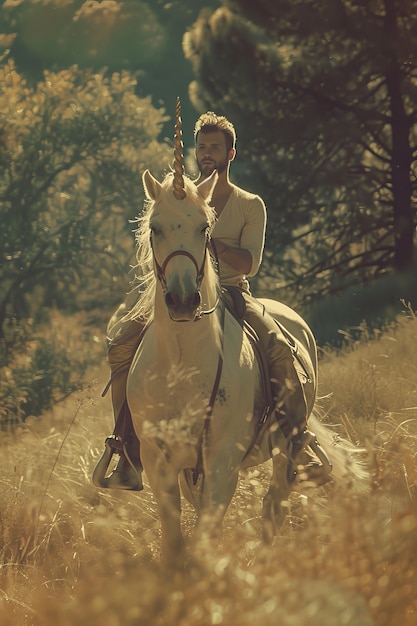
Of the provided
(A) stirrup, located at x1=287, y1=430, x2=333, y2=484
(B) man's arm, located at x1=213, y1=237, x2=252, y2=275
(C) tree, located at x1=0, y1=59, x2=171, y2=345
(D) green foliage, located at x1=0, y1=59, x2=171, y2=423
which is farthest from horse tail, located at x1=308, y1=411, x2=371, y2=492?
(C) tree, located at x1=0, y1=59, x2=171, y2=345

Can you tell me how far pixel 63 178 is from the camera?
29156mm

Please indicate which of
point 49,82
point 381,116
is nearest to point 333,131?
point 381,116

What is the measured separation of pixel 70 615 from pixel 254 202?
3.71m

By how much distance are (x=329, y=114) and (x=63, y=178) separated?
14.6m

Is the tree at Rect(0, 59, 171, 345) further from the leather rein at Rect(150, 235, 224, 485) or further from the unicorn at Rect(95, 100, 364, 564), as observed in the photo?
the leather rein at Rect(150, 235, 224, 485)

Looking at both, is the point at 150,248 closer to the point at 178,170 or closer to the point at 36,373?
the point at 178,170

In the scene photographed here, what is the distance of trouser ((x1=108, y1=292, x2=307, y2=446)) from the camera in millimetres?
5957

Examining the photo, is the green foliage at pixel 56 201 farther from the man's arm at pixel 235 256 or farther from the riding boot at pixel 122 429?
the man's arm at pixel 235 256

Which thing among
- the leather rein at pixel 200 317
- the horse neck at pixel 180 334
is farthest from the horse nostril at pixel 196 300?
the horse neck at pixel 180 334

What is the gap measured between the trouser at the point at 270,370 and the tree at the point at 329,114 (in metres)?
9.96

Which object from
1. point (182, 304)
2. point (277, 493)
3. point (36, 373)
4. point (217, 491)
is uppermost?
point (182, 304)

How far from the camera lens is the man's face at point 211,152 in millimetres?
6094

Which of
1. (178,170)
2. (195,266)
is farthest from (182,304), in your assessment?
(178,170)

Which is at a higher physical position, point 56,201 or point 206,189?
point 206,189
